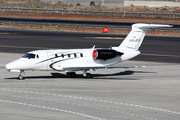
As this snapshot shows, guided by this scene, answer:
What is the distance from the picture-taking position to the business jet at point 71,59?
34344 millimetres

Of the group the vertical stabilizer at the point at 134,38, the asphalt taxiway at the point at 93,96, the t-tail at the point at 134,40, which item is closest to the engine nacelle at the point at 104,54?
the t-tail at the point at 134,40

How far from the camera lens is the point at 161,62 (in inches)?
1965

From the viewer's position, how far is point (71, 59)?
3578cm

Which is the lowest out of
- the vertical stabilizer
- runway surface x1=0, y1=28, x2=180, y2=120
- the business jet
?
runway surface x1=0, y1=28, x2=180, y2=120

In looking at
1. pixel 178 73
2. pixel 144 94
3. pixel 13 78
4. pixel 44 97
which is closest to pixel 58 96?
pixel 44 97

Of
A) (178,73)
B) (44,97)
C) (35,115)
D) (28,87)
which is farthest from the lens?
(178,73)

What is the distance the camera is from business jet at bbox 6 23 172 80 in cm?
3434

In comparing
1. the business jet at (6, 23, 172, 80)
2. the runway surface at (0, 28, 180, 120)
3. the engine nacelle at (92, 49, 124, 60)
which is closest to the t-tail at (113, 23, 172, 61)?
the business jet at (6, 23, 172, 80)

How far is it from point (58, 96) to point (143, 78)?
12770 mm

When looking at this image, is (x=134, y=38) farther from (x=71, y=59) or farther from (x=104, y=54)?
(x=71, y=59)

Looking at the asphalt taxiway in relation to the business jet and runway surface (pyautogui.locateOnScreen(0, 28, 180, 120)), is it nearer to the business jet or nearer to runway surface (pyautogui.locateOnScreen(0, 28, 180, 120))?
runway surface (pyautogui.locateOnScreen(0, 28, 180, 120))

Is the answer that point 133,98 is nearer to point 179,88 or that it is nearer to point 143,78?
point 179,88

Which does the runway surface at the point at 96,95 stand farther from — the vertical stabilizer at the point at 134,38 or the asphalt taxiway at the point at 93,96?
the vertical stabilizer at the point at 134,38

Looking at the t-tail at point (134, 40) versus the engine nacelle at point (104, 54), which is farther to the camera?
the t-tail at point (134, 40)
